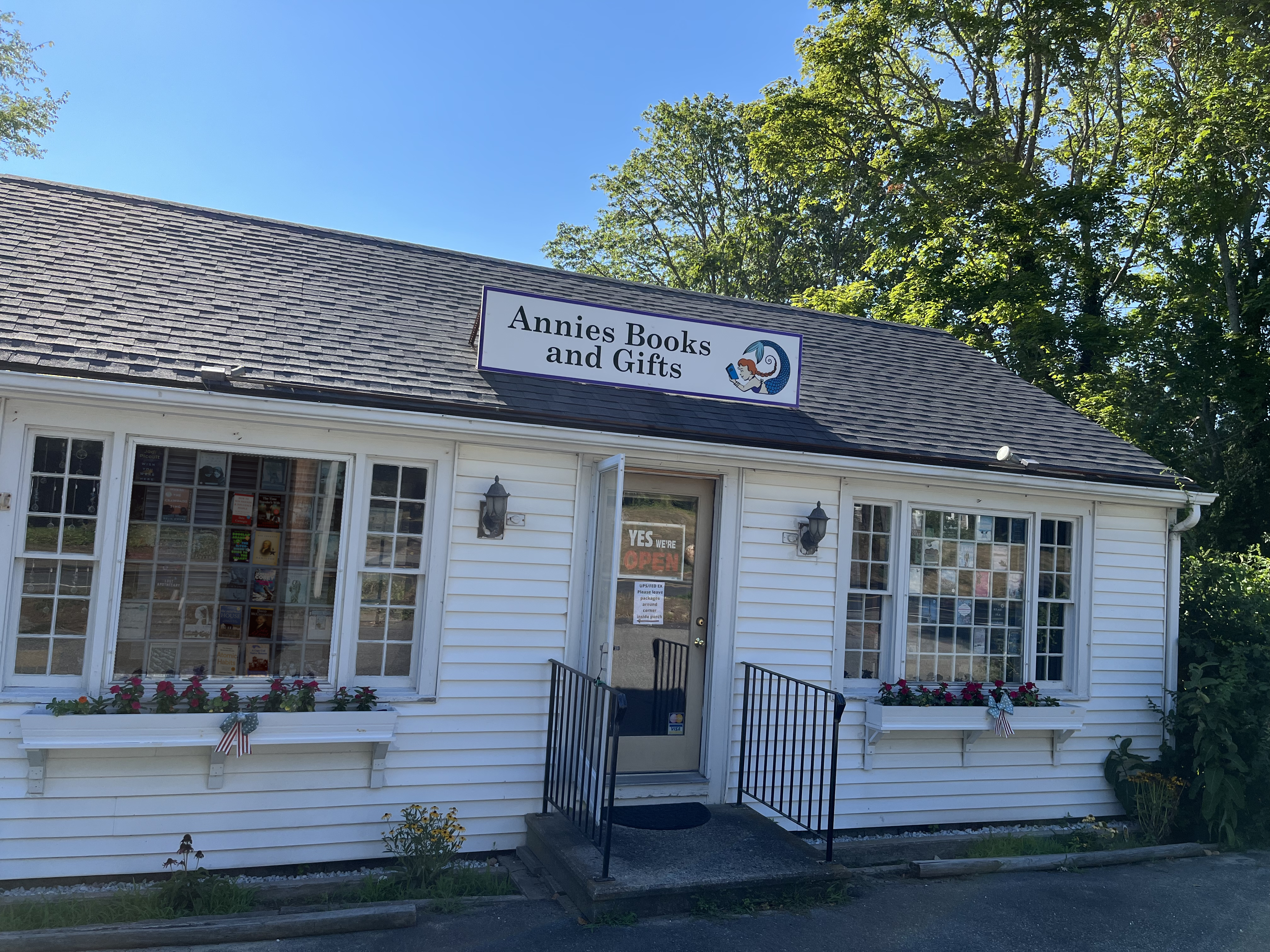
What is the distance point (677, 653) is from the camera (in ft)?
22.1

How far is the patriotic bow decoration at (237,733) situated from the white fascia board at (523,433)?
5.96ft

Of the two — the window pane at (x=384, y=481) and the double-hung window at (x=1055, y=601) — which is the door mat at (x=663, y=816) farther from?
the double-hung window at (x=1055, y=601)

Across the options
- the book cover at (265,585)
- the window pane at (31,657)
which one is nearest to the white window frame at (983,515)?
the book cover at (265,585)

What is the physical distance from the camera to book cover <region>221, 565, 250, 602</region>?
18.6 feet

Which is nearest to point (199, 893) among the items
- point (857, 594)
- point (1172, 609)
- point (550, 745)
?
point (550, 745)

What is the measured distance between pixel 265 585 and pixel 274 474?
0.73 metres

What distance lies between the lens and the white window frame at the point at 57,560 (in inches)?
203

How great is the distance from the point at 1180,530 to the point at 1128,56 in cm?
1517

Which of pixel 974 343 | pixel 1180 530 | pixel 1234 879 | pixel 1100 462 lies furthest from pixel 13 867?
pixel 974 343

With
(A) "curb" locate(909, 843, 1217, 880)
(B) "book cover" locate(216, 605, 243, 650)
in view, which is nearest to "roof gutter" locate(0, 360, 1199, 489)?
(B) "book cover" locate(216, 605, 243, 650)

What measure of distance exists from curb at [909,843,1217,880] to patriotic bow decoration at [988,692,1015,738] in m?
0.94

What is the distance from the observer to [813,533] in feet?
22.7

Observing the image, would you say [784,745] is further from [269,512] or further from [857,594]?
[269,512]

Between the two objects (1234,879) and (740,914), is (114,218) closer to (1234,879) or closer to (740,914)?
(740,914)
